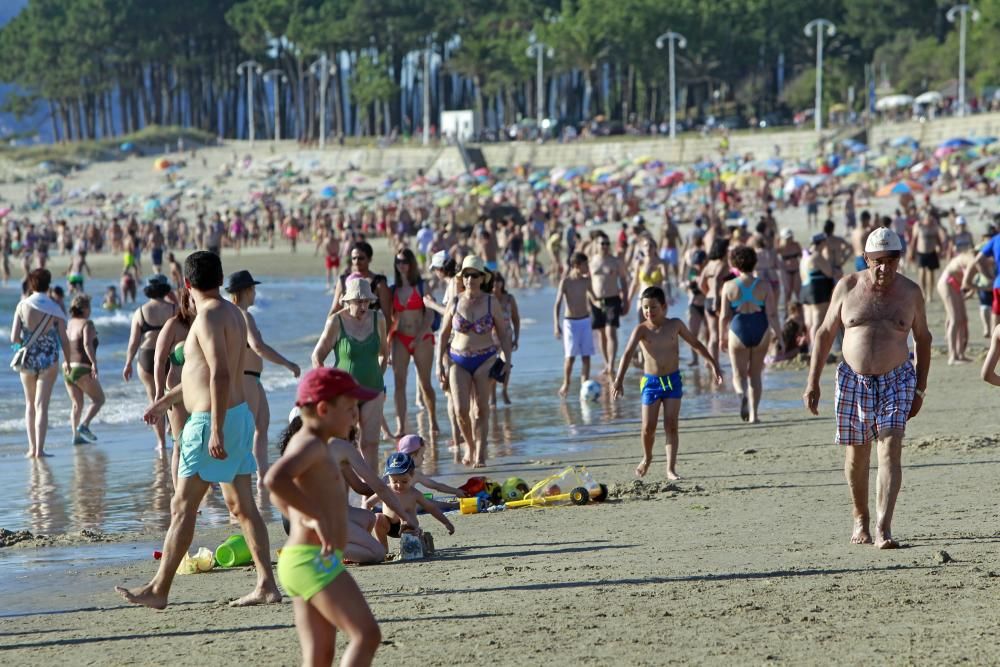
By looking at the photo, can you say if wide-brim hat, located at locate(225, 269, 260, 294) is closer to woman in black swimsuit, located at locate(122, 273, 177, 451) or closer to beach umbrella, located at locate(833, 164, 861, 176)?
woman in black swimsuit, located at locate(122, 273, 177, 451)

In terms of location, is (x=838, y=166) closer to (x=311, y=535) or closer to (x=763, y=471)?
(x=763, y=471)

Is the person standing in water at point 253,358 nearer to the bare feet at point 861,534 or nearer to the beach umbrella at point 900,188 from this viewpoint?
the bare feet at point 861,534

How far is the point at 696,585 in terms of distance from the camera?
5895 mm

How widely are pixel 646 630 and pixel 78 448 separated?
830cm

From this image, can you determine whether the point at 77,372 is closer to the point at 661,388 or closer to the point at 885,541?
the point at 661,388

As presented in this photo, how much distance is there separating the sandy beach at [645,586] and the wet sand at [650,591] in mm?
12

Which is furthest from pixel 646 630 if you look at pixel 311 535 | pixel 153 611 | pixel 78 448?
pixel 78 448

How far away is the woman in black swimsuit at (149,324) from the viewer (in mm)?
9891

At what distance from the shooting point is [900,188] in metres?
43.2

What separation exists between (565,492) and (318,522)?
457 centimetres

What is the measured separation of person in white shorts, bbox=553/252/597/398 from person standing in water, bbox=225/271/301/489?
524cm

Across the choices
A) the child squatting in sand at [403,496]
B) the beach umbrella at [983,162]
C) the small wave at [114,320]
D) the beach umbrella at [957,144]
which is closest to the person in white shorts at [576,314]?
the child squatting in sand at [403,496]

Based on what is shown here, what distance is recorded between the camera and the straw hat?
28.3ft

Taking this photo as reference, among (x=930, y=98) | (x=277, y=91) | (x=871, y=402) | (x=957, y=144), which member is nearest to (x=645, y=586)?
(x=871, y=402)
